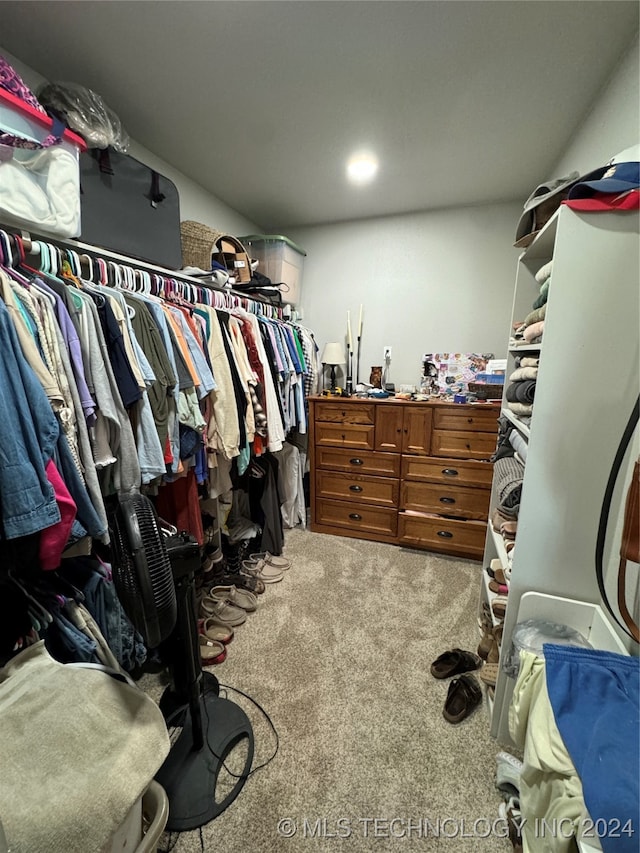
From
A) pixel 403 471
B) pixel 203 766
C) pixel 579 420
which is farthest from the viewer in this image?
pixel 403 471

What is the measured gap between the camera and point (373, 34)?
1168 millimetres

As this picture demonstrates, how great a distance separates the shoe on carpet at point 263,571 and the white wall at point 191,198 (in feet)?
7.53

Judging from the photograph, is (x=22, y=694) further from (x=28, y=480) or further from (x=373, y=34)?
(x=373, y=34)

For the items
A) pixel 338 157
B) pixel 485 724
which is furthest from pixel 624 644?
pixel 338 157

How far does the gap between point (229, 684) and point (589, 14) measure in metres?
2.80

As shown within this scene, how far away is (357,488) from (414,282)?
1.73m

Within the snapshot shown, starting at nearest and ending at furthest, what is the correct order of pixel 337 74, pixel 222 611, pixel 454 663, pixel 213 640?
pixel 337 74, pixel 454 663, pixel 213 640, pixel 222 611

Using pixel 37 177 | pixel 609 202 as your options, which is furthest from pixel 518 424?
pixel 37 177

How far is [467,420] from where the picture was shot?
2152 mm

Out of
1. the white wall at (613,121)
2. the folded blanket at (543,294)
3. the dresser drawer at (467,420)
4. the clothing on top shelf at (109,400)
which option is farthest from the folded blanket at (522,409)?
the clothing on top shelf at (109,400)

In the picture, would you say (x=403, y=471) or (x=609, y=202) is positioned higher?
(x=609, y=202)

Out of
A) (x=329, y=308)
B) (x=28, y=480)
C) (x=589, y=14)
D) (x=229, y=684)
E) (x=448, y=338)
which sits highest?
(x=589, y=14)

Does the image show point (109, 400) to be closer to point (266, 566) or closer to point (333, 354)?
point (266, 566)

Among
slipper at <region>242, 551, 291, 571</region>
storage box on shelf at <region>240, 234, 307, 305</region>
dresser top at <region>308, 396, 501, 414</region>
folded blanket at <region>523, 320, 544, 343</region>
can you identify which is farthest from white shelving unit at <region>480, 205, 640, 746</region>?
storage box on shelf at <region>240, 234, 307, 305</region>
